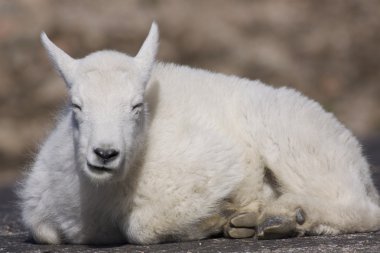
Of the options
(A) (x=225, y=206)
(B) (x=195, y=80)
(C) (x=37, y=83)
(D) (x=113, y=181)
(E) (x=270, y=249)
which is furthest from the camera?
(C) (x=37, y=83)

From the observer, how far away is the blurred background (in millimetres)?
18891

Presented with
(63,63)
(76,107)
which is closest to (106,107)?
(76,107)

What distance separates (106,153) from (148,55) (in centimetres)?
114

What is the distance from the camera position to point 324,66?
65.1 ft

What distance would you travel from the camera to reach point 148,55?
6770 millimetres

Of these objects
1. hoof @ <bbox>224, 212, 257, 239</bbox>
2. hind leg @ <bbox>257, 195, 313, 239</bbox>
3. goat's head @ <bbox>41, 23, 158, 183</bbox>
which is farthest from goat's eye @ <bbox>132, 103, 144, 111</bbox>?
hind leg @ <bbox>257, 195, 313, 239</bbox>

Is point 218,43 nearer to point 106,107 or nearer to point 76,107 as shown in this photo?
point 76,107

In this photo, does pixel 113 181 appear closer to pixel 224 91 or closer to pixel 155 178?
pixel 155 178

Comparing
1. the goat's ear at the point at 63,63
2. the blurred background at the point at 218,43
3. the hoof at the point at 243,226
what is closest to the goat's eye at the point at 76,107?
the goat's ear at the point at 63,63

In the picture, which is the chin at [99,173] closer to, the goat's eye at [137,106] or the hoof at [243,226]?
the goat's eye at [137,106]

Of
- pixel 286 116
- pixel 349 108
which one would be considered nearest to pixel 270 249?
pixel 286 116

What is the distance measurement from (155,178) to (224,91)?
1.19 meters

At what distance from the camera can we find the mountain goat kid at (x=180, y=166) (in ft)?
20.9

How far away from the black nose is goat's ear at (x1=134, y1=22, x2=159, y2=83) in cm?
84
